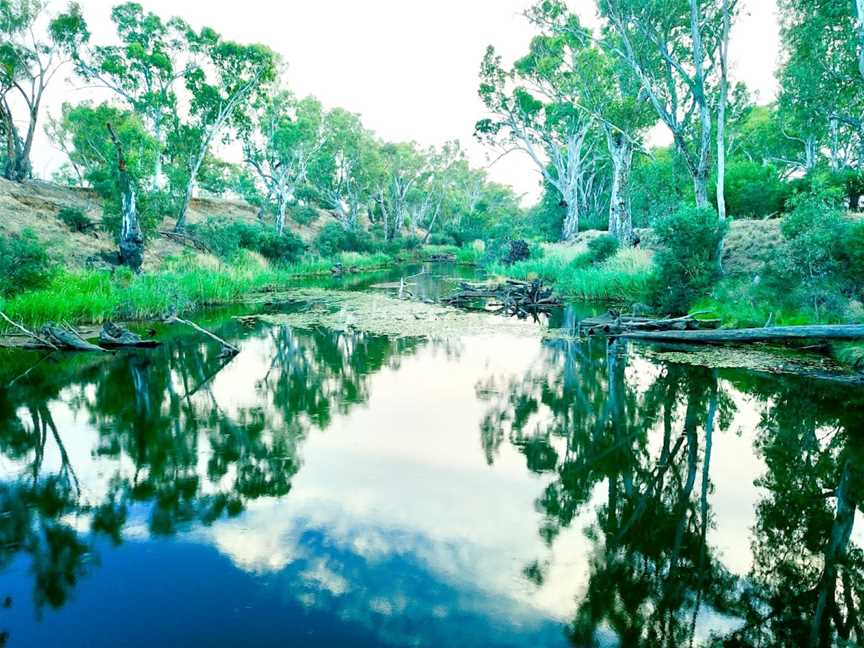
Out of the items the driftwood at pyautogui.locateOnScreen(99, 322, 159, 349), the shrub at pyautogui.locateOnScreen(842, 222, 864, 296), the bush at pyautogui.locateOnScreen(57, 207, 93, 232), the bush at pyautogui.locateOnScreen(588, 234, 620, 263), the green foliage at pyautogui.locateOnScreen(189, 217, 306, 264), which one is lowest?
the driftwood at pyautogui.locateOnScreen(99, 322, 159, 349)

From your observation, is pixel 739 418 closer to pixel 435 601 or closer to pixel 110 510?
pixel 435 601


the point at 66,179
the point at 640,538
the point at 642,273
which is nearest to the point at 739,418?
the point at 640,538

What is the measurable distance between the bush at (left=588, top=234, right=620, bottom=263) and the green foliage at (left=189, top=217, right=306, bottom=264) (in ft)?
52.5

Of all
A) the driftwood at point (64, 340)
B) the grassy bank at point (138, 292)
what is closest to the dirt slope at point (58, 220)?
the grassy bank at point (138, 292)

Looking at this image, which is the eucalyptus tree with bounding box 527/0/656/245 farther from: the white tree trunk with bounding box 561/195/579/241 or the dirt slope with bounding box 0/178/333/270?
the dirt slope with bounding box 0/178/333/270

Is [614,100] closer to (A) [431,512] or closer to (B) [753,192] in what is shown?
(B) [753,192]

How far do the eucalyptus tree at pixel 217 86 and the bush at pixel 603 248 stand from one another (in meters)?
21.3

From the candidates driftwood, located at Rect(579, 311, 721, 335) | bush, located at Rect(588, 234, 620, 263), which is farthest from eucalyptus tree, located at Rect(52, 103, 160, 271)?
bush, located at Rect(588, 234, 620, 263)

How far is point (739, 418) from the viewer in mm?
7145

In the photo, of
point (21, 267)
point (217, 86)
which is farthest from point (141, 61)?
point (21, 267)

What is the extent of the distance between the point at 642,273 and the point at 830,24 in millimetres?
10871

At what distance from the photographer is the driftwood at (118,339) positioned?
11.3 meters

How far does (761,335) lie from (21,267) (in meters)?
15.9

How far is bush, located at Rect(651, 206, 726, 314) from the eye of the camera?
14242 millimetres
